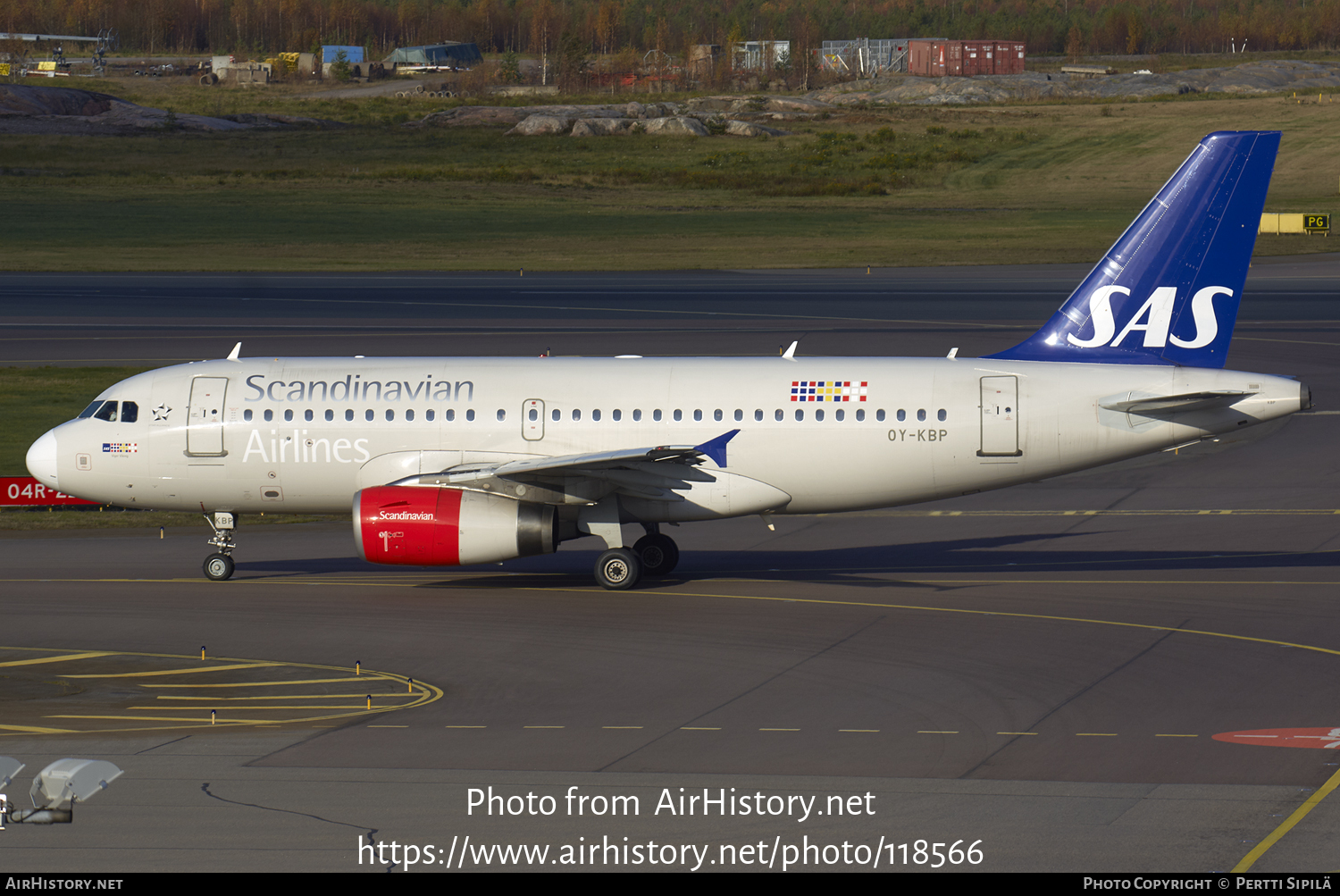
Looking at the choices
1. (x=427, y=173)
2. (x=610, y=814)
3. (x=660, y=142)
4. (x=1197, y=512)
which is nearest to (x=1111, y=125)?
(x=660, y=142)

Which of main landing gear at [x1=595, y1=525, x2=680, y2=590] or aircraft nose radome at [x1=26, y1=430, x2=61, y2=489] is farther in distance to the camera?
aircraft nose radome at [x1=26, y1=430, x2=61, y2=489]

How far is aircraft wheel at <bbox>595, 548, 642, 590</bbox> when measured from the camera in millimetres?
30641

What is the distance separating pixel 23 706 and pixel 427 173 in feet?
411

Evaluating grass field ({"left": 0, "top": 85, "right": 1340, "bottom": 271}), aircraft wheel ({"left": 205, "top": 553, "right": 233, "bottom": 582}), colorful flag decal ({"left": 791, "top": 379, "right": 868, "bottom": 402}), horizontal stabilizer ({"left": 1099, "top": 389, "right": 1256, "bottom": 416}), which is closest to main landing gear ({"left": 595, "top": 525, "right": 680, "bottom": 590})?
colorful flag decal ({"left": 791, "top": 379, "right": 868, "bottom": 402})

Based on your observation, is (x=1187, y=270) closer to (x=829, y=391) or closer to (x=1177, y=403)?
(x=1177, y=403)

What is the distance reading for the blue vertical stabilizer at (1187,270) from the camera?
3088 centimetres

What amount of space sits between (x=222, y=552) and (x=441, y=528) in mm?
5898

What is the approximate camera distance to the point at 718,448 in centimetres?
3027

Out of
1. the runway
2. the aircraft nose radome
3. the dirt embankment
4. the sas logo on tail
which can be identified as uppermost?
the dirt embankment

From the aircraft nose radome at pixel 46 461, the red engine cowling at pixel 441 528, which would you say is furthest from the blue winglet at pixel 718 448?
the aircraft nose radome at pixel 46 461

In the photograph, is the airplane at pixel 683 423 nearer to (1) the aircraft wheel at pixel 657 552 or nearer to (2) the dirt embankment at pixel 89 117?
(1) the aircraft wheel at pixel 657 552

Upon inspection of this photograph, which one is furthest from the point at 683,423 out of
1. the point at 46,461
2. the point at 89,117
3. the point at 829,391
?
the point at 89,117

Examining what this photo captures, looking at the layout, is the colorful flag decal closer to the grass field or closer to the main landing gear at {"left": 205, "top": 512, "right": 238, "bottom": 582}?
the main landing gear at {"left": 205, "top": 512, "right": 238, "bottom": 582}

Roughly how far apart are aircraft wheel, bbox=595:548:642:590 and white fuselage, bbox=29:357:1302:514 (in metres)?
1.03
